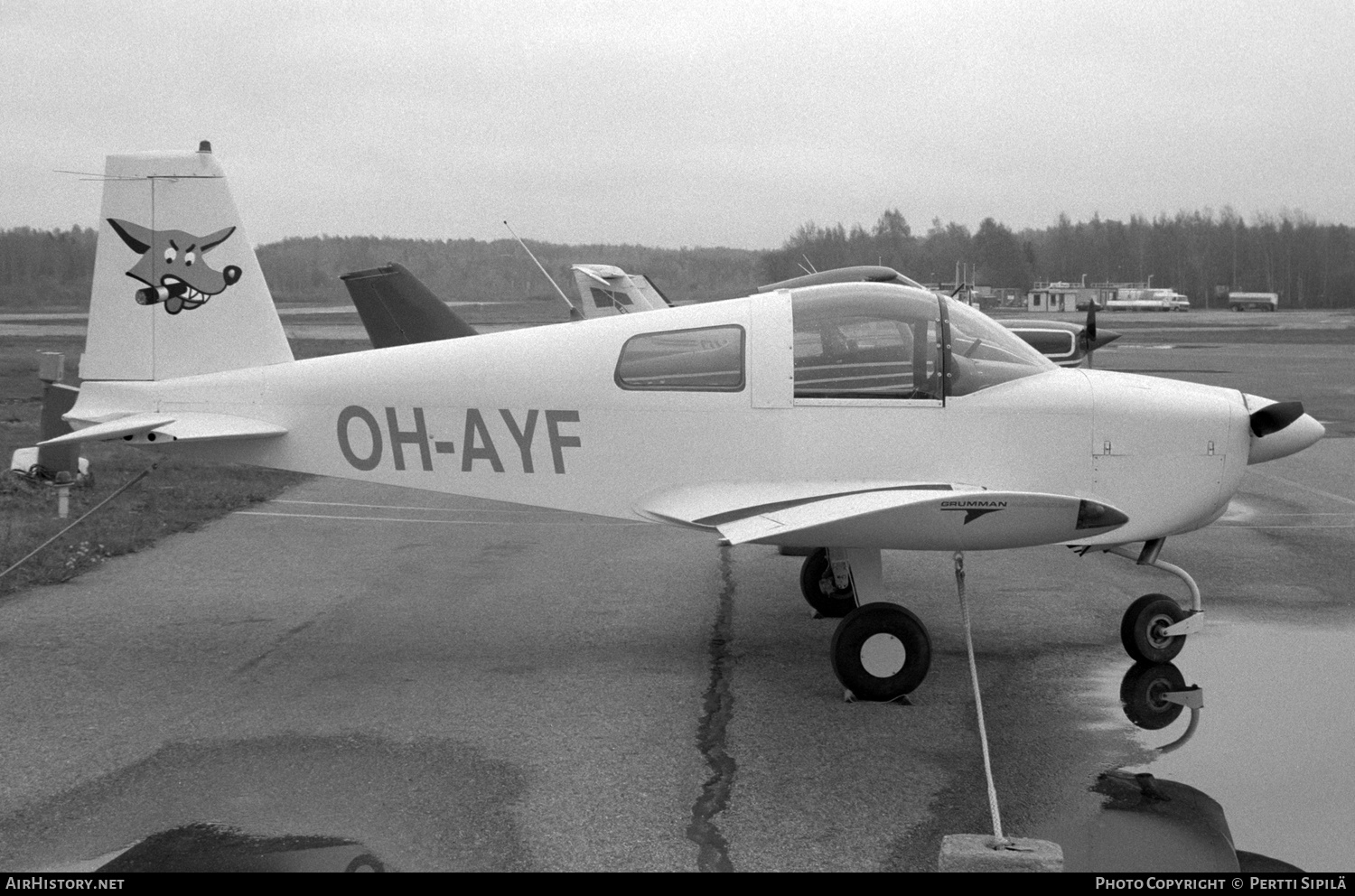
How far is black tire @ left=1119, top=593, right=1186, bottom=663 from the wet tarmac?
0.70 feet

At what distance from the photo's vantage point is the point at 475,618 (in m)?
7.36

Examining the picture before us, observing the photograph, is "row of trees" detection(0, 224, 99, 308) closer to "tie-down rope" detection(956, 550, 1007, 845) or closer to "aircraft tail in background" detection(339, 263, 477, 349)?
"aircraft tail in background" detection(339, 263, 477, 349)

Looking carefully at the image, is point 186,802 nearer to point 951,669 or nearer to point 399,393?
point 399,393

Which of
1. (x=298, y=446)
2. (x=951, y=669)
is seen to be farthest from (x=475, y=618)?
(x=951, y=669)

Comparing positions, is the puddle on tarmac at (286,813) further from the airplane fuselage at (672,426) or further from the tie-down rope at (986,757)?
the airplane fuselage at (672,426)

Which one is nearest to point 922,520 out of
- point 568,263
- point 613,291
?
point 613,291

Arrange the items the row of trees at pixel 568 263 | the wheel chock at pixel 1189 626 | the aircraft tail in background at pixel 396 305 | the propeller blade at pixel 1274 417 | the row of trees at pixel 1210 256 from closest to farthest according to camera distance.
→ the wheel chock at pixel 1189 626 < the propeller blade at pixel 1274 417 < the aircraft tail in background at pixel 396 305 < the row of trees at pixel 568 263 < the row of trees at pixel 1210 256

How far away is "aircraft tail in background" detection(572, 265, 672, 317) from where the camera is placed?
20.8 m

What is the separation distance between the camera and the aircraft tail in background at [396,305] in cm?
1283

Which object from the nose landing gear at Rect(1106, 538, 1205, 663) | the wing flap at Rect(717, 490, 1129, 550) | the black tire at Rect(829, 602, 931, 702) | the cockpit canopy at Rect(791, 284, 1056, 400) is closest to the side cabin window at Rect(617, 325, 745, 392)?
the cockpit canopy at Rect(791, 284, 1056, 400)

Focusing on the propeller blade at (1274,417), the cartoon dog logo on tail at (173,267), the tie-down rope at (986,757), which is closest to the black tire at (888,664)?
the tie-down rope at (986,757)

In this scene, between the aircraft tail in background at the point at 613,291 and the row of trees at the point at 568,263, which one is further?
the row of trees at the point at 568,263

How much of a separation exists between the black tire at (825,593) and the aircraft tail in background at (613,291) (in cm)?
1319

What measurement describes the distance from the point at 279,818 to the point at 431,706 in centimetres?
139
